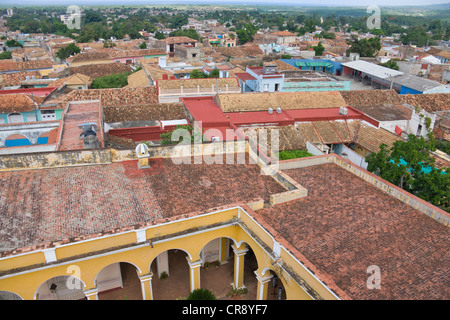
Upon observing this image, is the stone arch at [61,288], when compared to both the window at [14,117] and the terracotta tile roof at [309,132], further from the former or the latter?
the window at [14,117]

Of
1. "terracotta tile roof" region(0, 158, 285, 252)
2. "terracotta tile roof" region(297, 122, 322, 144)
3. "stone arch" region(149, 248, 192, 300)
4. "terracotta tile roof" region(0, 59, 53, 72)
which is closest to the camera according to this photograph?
"terracotta tile roof" region(0, 158, 285, 252)

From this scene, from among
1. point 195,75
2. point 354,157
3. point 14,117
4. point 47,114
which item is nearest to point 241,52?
point 195,75

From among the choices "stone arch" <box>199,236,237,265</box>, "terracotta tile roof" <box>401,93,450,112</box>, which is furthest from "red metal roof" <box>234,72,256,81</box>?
"stone arch" <box>199,236,237,265</box>

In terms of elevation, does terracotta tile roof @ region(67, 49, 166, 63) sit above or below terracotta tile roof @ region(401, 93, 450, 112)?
above

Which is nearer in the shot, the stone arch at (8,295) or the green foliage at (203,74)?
the stone arch at (8,295)

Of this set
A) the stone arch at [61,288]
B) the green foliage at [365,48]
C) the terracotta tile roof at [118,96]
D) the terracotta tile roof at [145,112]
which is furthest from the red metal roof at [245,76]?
the green foliage at [365,48]

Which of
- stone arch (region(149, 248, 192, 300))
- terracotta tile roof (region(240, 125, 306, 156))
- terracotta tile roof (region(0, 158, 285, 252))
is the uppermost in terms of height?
terracotta tile roof (region(0, 158, 285, 252))

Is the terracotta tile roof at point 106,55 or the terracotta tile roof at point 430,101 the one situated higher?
the terracotta tile roof at point 106,55

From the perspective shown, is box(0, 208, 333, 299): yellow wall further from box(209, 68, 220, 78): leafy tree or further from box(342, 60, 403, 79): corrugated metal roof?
box(342, 60, 403, 79): corrugated metal roof
